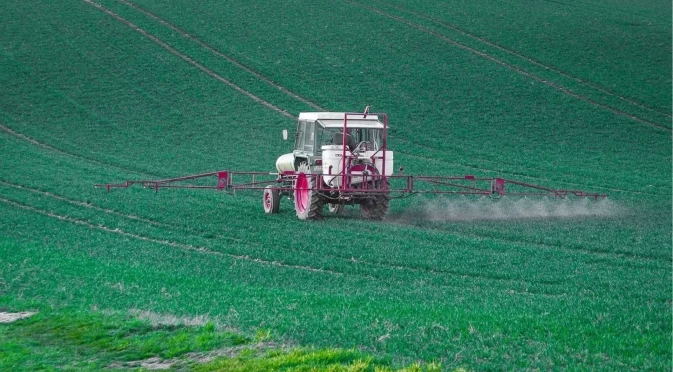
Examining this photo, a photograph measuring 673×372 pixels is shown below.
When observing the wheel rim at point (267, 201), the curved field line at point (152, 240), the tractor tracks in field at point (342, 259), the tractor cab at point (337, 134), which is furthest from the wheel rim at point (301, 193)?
the curved field line at point (152, 240)

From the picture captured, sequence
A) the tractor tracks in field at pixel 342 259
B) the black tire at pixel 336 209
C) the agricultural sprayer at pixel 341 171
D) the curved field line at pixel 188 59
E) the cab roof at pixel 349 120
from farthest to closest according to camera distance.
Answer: the curved field line at pixel 188 59
the black tire at pixel 336 209
the cab roof at pixel 349 120
the agricultural sprayer at pixel 341 171
the tractor tracks in field at pixel 342 259

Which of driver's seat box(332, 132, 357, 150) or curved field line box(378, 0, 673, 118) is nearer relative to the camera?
driver's seat box(332, 132, 357, 150)

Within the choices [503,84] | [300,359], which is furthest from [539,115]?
[300,359]

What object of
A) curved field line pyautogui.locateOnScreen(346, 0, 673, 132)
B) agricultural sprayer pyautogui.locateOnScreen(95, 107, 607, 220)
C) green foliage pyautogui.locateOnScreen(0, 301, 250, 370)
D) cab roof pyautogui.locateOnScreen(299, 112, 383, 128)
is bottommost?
green foliage pyautogui.locateOnScreen(0, 301, 250, 370)

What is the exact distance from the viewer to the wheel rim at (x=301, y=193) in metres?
22.0

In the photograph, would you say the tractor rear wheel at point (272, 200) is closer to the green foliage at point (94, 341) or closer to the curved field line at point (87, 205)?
the curved field line at point (87, 205)

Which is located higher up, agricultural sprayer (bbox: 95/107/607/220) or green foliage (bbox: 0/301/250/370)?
agricultural sprayer (bbox: 95/107/607/220)

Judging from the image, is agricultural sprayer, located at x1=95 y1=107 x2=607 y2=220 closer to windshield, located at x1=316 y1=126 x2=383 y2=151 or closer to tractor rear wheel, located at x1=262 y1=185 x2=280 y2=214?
windshield, located at x1=316 y1=126 x2=383 y2=151

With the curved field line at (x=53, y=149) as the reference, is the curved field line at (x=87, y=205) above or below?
below

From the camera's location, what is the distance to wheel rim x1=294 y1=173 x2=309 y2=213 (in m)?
22.0

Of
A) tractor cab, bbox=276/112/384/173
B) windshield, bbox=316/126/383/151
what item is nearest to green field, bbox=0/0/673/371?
tractor cab, bbox=276/112/384/173

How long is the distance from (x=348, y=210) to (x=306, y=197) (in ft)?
10.8

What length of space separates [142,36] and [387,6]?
15.4m

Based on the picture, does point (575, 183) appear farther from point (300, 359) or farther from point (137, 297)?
point (300, 359)
